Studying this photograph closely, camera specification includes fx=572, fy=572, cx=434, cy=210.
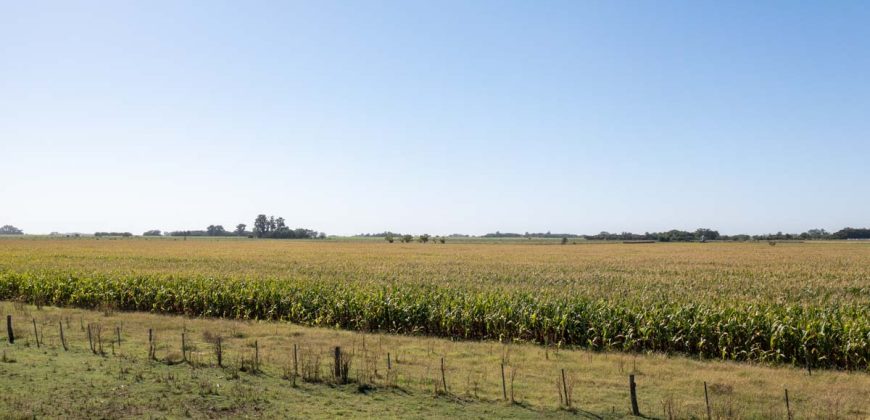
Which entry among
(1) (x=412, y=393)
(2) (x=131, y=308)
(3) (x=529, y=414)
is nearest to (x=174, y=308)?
(2) (x=131, y=308)

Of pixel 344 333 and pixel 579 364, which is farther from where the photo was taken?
pixel 344 333

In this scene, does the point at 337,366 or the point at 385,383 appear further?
the point at 337,366

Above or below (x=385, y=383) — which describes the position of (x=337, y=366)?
above

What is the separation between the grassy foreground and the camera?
10.5 m

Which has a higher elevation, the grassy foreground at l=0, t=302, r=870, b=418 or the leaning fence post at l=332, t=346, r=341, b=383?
the leaning fence post at l=332, t=346, r=341, b=383

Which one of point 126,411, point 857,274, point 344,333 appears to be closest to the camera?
point 126,411

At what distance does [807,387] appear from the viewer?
1308cm

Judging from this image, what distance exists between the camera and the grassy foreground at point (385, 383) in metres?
10.5

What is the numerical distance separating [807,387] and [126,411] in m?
14.3

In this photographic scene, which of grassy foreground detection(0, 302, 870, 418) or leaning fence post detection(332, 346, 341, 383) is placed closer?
grassy foreground detection(0, 302, 870, 418)

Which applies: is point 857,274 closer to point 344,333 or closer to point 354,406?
point 344,333

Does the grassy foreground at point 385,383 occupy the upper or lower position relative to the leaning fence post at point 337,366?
lower

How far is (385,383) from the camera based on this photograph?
481 inches

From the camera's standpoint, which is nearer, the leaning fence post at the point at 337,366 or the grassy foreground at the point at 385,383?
the grassy foreground at the point at 385,383
